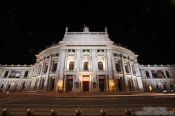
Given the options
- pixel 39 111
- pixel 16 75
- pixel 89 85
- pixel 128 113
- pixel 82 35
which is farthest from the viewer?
pixel 16 75

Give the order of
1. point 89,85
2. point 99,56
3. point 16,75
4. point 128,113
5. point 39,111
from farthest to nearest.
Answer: point 16,75
point 99,56
point 89,85
point 39,111
point 128,113

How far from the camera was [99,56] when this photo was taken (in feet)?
151

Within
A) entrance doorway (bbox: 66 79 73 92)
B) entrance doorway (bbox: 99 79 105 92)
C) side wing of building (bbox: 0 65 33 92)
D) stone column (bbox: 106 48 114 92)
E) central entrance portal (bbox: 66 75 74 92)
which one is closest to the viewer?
stone column (bbox: 106 48 114 92)

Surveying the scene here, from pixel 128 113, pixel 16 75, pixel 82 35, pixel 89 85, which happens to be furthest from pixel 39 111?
pixel 16 75

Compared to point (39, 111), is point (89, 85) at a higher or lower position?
higher

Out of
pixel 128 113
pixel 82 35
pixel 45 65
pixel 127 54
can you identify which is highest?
pixel 82 35

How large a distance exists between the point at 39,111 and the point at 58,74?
101 ft

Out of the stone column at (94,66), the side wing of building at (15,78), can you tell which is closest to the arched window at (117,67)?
the stone column at (94,66)

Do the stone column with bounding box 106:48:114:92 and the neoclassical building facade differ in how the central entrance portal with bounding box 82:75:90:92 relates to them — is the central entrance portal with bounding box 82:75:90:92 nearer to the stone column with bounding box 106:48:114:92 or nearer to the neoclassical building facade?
the neoclassical building facade

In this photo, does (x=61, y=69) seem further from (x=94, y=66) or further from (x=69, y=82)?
(x=94, y=66)

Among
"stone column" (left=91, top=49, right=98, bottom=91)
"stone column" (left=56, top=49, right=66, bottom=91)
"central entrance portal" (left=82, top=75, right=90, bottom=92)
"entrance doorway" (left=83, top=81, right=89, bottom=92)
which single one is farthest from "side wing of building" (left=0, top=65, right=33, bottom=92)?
"stone column" (left=91, top=49, right=98, bottom=91)

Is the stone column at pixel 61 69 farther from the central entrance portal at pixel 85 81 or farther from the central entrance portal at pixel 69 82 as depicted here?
the central entrance portal at pixel 85 81

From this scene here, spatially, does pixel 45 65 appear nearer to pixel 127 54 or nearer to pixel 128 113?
pixel 127 54

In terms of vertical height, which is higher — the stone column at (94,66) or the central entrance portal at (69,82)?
the stone column at (94,66)
